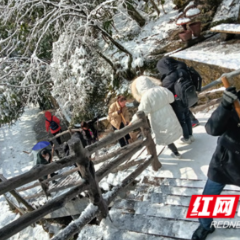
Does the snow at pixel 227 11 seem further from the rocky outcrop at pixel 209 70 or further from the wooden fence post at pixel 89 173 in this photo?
the wooden fence post at pixel 89 173

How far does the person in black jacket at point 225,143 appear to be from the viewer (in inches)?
80.6

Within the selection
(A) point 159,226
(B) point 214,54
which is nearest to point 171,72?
(A) point 159,226

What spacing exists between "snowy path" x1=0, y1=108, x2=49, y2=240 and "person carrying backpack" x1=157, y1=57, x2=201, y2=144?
4.39 meters

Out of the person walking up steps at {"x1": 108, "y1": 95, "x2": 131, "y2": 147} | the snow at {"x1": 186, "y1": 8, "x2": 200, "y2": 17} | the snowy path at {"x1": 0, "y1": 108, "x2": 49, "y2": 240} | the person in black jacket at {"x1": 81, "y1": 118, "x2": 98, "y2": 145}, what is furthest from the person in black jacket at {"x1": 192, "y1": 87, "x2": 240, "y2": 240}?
the snow at {"x1": 186, "y1": 8, "x2": 200, "y2": 17}

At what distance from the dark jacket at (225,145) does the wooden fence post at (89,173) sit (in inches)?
→ 48.9

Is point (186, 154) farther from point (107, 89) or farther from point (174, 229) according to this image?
point (107, 89)

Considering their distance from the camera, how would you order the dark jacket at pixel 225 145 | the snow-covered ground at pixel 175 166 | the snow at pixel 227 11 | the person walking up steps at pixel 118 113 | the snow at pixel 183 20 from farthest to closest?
the snow at pixel 227 11
the snow at pixel 183 20
the person walking up steps at pixel 118 113
the snow-covered ground at pixel 175 166
the dark jacket at pixel 225 145

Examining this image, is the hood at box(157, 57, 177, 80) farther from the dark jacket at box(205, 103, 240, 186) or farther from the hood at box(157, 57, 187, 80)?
the dark jacket at box(205, 103, 240, 186)

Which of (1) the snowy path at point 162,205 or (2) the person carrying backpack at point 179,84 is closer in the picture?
(1) the snowy path at point 162,205

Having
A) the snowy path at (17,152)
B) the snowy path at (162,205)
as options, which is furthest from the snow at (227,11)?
the snowy path at (17,152)

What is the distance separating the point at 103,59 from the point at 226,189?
8871mm

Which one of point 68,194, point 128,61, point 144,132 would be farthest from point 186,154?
point 128,61

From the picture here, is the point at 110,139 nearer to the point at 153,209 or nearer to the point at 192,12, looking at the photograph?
the point at 153,209

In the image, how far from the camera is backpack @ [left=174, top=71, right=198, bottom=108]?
148 inches
